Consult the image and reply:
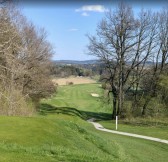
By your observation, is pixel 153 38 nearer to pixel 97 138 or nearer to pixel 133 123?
pixel 133 123

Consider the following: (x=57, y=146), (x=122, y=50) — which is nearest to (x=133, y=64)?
(x=122, y=50)

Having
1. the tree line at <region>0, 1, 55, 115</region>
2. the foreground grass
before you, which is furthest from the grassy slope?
the tree line at <region>0, 1, 55, 115</region>

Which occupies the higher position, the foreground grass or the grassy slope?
the grassy slope

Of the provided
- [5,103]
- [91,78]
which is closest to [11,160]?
[5,103]

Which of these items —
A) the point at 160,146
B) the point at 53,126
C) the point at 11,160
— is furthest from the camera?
the point at 160,146

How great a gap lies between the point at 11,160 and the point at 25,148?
1932 millimetres

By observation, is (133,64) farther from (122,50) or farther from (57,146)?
(57,146)

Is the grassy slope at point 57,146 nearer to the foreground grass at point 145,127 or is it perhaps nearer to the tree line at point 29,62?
the foreground grass at point 145,127

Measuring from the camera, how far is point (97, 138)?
642 inches

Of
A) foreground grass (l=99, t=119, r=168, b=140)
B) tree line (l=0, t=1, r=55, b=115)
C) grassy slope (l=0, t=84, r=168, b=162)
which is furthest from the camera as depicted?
tree line (l=0, t=1, r=55, b=115)

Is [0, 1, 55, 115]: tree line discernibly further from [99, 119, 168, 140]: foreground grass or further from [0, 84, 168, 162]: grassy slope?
[0, 84, 168, 162]: grassy slope

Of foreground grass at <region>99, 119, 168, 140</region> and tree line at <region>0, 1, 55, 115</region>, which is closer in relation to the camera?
foreground grass at <region>99, 119, 168, 140</region>

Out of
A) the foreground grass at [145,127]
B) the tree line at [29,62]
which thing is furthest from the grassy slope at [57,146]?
the tree line at [29,62]

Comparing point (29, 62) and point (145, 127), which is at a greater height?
point (29, 62)
